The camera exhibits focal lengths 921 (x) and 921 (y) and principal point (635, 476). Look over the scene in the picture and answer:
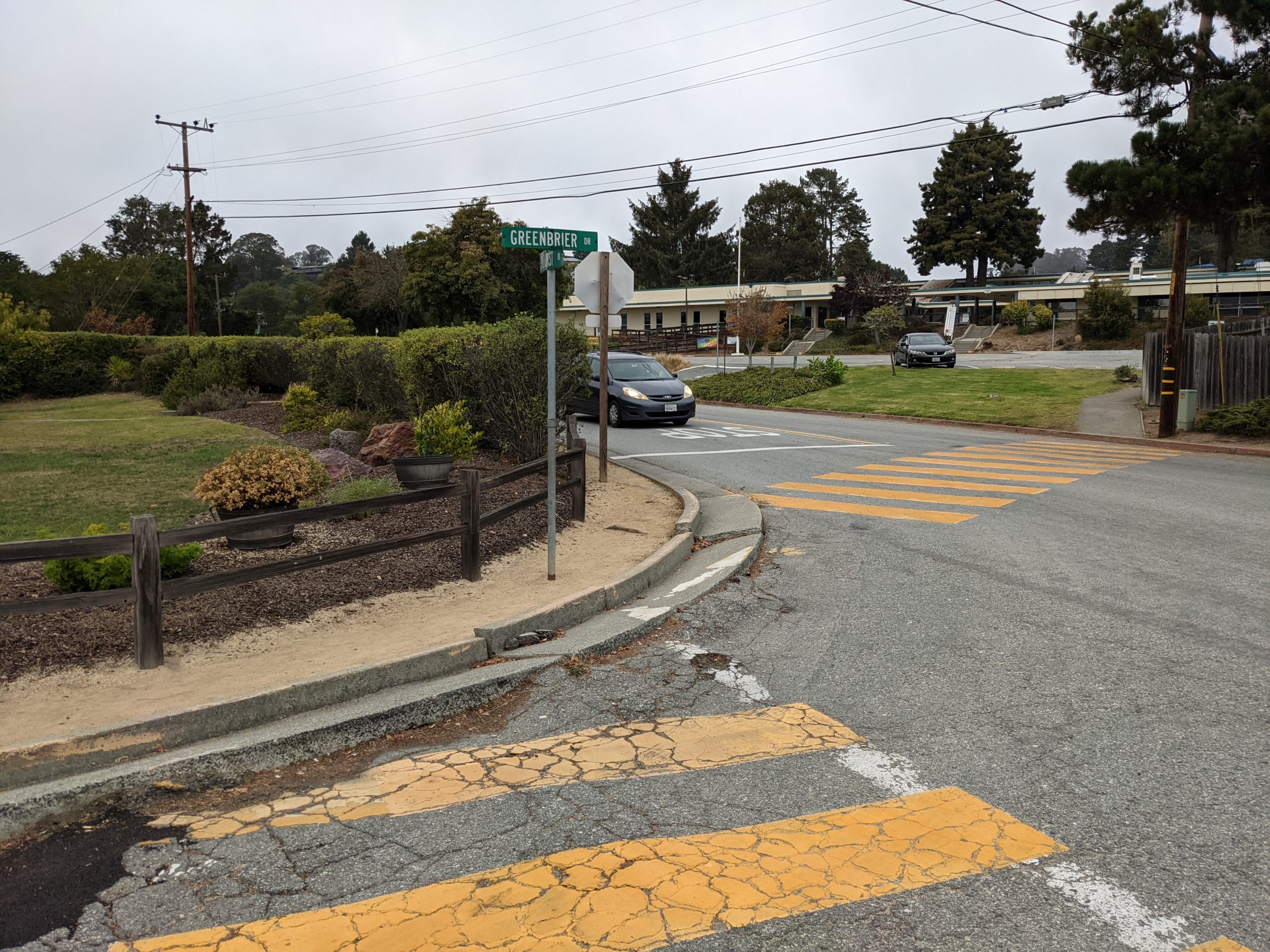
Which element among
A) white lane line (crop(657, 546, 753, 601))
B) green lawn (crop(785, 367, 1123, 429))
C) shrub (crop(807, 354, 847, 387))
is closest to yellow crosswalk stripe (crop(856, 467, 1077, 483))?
white lane line (crop(657, 546, 753, 601))

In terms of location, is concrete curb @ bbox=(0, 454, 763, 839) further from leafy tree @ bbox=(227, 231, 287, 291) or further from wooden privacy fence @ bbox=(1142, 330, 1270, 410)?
leafy tree @ bbox=(227, 231, 287, 291)

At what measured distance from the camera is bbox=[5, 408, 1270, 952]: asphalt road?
3.15 meters

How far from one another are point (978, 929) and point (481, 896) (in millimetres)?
1720

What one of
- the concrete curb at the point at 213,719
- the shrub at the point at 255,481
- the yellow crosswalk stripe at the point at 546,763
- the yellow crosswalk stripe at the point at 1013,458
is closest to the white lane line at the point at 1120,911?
the yellow crosswalk stripe at the point at 546,763

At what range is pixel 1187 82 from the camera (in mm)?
16891

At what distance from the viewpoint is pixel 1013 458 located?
15.5 m

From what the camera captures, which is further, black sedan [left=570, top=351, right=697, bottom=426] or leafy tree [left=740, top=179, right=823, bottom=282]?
leafy tree [left=740, top=179, right=823, bottom=282]

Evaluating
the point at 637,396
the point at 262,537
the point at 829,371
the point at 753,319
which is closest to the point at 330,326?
the point at 637,396

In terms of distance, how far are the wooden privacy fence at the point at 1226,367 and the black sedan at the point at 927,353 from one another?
16.7 metres

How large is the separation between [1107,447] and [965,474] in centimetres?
573

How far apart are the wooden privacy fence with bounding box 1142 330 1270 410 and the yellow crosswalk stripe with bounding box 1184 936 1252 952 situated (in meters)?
19.2

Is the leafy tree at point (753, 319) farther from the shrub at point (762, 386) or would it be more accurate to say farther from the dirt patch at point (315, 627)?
the dirt patch at point (315, 627)

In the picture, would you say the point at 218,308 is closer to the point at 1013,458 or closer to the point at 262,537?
the point at 1013,458

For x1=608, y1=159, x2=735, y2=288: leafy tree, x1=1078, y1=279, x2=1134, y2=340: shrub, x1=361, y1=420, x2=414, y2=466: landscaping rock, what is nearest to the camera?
x1=361, y1=420, x2=414, y2=466: landscaping rock
